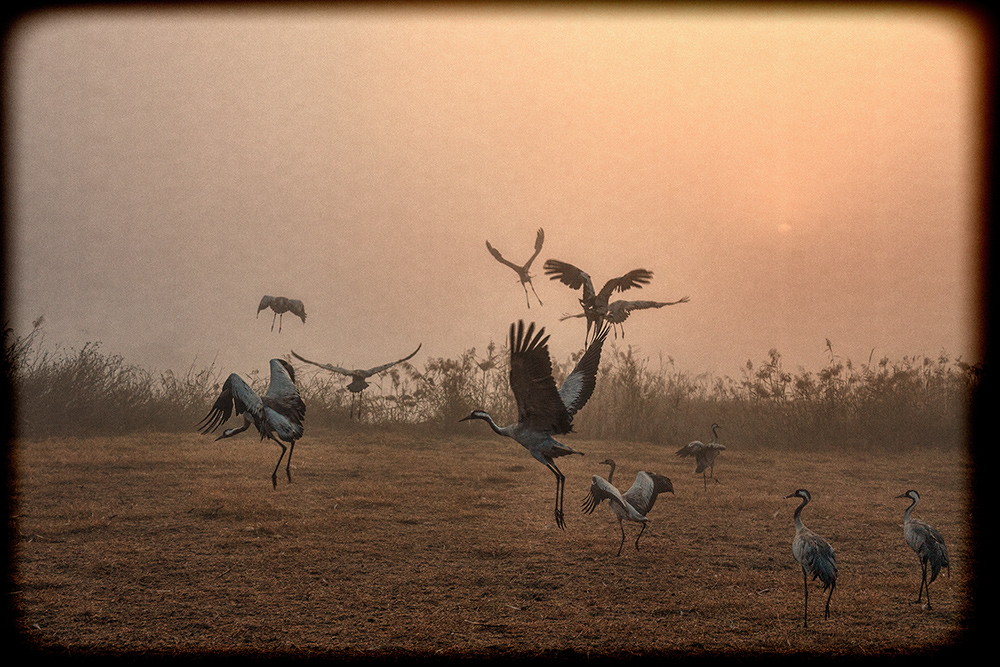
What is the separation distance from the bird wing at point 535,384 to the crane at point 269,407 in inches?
105

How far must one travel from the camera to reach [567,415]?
627 centimetres

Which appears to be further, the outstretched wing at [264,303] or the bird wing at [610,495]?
the outstretched wing at [264,303]

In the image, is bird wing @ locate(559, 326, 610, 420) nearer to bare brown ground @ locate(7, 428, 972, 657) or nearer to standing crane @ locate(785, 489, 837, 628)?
bare brown ground @ locate(7, 428, 972, 657)

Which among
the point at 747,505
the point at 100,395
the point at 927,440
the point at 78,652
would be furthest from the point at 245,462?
the point at 927,440

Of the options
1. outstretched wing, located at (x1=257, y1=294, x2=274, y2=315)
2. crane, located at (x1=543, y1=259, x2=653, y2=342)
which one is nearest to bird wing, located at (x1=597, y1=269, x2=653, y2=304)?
crane, located at (x1=543, y1=259, x2=653, y2=342)

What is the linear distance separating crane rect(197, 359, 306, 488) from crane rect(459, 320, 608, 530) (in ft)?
7.44

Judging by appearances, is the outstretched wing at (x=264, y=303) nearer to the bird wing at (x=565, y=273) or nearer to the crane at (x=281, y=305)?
the crane at (x=281, y=305)

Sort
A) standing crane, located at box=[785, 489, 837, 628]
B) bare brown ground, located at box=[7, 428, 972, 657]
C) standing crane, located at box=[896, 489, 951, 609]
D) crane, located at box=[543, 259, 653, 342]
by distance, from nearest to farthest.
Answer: bare brown ground, located at box=[7, 428, 972, 657] → standing crane, located at box=[785, 489, 837, 628] → standing crane, located at box=[896, 489, 951, 609] → crane, located at box=[543, 259, 653, 342]

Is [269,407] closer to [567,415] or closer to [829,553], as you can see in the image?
[567,415]

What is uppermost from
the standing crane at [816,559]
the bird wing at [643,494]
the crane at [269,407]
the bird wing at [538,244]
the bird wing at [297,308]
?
the bird wing at [538,244]

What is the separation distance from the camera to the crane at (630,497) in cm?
667

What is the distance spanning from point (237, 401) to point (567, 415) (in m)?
3.28

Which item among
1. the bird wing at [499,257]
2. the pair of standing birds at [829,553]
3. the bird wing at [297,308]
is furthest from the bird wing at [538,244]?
the pair of standing birds at [829,553]

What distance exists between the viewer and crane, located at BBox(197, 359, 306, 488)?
23.7 ft
